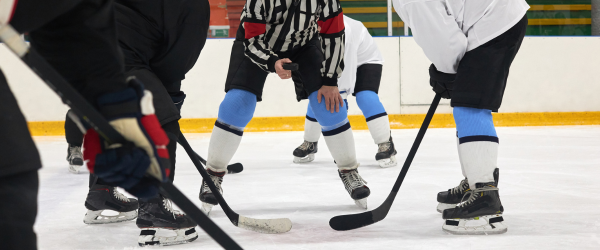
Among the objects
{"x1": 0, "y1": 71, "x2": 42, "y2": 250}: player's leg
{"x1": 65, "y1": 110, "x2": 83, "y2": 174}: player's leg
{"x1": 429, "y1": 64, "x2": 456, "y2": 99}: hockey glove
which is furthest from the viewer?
{"x1": 65, "y1": 110, "x2": 83, "y2": 174}: player's leg

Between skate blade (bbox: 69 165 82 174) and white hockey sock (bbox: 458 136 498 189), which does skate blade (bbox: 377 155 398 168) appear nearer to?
white hockey sock (bbox: 458 136 498 189)

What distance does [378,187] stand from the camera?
6.56 ft

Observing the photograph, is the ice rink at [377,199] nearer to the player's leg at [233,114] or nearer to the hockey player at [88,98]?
the player's leg at [233,114]

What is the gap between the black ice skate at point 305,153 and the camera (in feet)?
9.18

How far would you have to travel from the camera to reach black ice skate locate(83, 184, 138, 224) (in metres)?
1.44

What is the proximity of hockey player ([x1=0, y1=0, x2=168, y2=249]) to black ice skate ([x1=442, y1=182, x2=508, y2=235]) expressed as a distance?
99 centimetres

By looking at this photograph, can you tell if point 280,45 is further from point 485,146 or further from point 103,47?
point 103,47

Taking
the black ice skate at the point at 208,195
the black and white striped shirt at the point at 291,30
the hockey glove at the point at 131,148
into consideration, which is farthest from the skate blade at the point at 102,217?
the hockey glove at the point at 131,148

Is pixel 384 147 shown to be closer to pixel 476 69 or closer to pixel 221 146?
pixel 221 146

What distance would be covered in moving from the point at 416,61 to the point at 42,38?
4098mm

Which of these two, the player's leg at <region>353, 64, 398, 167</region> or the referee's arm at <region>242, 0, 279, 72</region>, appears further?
the player's leg at <region>353, 64, 398, 167</region>

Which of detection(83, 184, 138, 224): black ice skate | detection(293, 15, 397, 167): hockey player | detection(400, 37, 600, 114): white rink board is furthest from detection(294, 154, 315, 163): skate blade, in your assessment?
detection(400, 37, 600, 114): white rink board

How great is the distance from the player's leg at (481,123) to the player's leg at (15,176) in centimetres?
107

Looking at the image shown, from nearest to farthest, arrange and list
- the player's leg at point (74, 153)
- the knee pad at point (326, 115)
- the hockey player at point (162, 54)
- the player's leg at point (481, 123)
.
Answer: the hockey player at point (162, 54) < the player's leg at point (481, 123) < the knee pad at point (326, 115) < the player's leg at point (74, 153)
